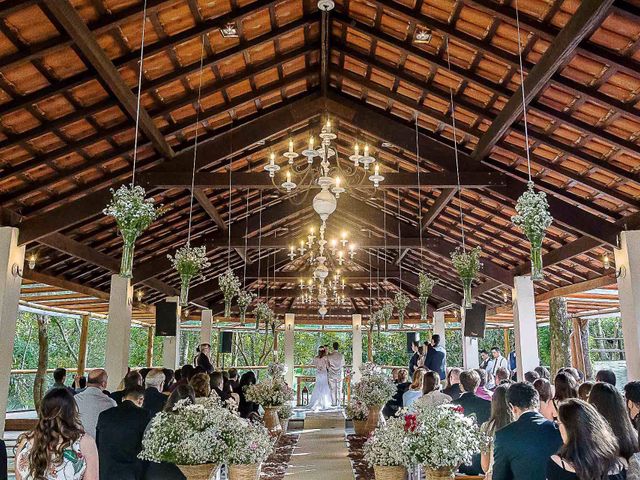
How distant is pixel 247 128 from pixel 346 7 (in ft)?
8.82

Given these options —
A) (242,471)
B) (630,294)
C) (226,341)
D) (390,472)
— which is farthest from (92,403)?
(226,341)

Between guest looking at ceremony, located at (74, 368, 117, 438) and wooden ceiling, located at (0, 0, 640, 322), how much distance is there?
3.08m

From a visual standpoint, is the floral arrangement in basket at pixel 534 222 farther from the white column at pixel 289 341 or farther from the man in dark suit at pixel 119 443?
the white column at pixel 289 341

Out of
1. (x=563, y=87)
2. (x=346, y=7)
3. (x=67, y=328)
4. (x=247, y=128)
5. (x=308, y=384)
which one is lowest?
(x=308, y=384)

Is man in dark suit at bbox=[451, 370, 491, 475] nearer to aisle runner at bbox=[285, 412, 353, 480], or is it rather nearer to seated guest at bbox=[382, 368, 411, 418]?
aisle runner at bbox=[285, 412, 353, 480]

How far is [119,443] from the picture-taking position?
3.83 metres

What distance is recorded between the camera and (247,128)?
868cm

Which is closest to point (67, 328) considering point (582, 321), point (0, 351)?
point (0, 351)

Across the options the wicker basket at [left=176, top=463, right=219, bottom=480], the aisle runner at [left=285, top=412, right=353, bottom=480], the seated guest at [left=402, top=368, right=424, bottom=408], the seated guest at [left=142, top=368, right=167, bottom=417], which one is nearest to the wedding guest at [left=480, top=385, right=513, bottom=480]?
the wicker basket at [left=176, top=463, right=219, bottom=480]

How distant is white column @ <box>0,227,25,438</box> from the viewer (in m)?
7.79

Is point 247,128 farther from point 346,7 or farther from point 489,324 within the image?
point 489,324

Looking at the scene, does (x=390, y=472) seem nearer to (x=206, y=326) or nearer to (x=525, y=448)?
(x=525, y=448)

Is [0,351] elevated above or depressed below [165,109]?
below

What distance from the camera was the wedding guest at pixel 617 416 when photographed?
2.65 m
